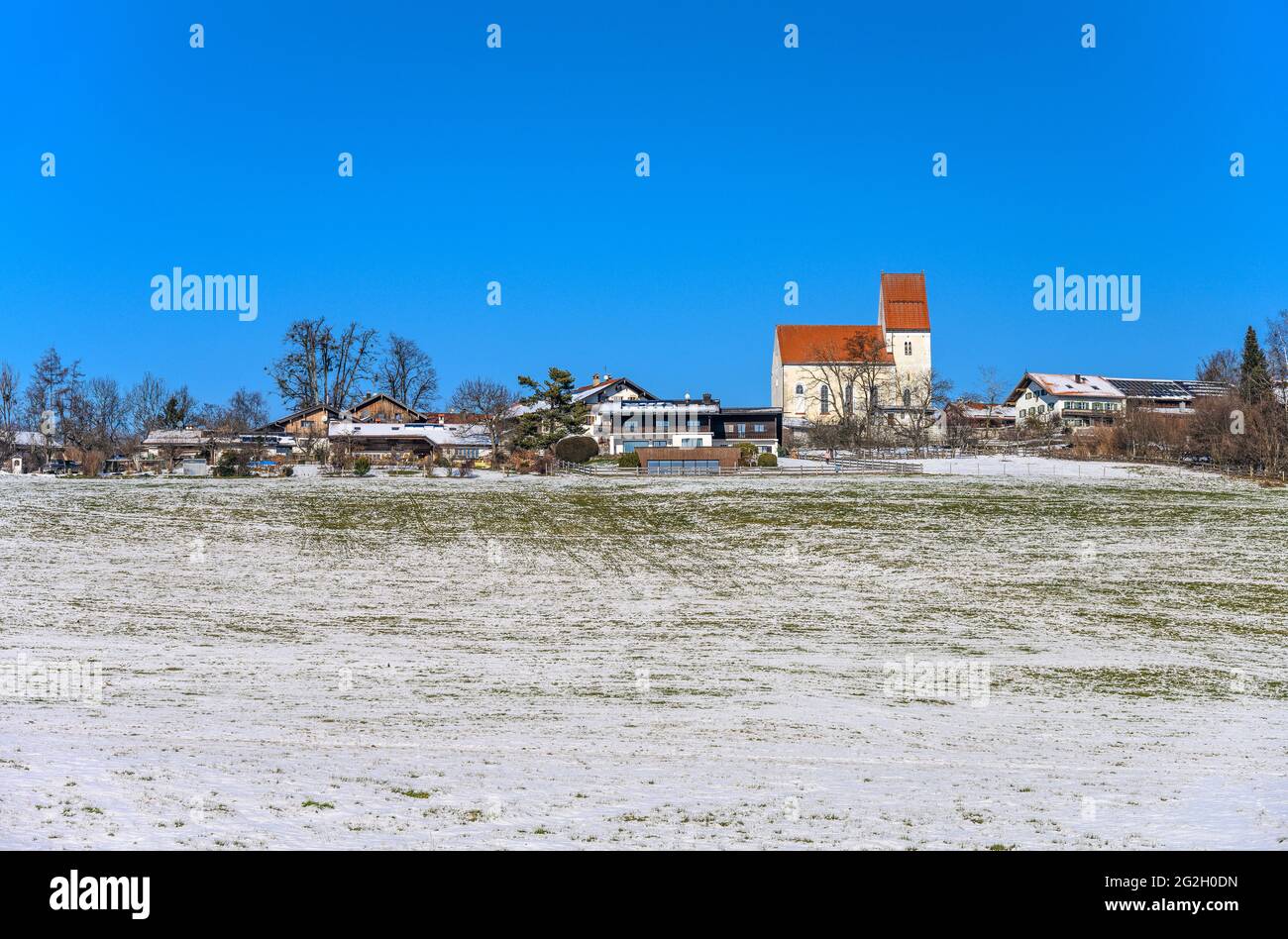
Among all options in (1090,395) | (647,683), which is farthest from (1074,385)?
(647,683)

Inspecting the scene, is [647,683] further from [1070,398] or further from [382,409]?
[1070,398]

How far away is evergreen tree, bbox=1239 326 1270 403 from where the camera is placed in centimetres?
6982

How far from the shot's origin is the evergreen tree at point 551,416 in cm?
7575

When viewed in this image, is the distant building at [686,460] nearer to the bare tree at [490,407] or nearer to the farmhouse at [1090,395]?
the bare tree at [490,407]

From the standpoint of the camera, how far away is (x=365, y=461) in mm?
64188

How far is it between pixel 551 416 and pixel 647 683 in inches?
2372

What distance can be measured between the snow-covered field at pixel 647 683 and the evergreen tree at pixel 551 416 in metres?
35.8

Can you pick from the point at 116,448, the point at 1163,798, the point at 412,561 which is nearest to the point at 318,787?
the point at 1163,798

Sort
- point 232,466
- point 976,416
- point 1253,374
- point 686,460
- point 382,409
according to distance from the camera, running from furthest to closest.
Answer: point 976,416
point 382,409
point 1253,374
point 686,460
point 232,466

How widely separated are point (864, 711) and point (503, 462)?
56.3m

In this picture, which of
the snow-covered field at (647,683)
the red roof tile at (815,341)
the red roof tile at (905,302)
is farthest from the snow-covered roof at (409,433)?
the red roof tile at (905,302)

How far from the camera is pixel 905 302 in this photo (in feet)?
440

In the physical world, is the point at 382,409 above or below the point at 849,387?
below
